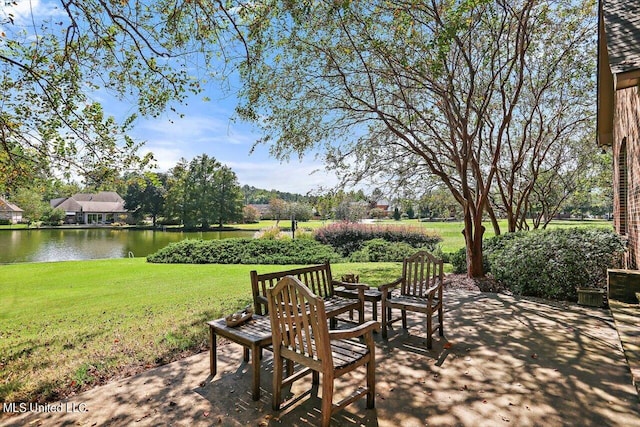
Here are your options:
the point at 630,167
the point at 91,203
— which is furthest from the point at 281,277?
the point at 91,203

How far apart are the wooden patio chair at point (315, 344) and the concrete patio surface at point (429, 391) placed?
23 cm

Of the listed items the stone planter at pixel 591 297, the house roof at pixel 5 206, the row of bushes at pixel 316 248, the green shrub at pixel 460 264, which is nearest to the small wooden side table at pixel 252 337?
the stone planter at pixel 591 297

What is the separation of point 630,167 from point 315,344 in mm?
6863

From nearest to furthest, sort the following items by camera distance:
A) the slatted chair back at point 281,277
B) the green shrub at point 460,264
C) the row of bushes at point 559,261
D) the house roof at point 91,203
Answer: the slatted chair back at point 281,277 → the row of bushes at point 559,261 → the green shrub at point 460,264 → the house roof at point 91,203

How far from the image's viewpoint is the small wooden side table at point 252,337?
2.90 meters

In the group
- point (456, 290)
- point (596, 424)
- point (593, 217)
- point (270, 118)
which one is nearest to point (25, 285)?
point (270, 118)

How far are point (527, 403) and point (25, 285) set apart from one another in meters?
11.6

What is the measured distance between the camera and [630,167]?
5992 mm

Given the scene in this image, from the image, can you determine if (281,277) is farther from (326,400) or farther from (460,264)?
(460,264)

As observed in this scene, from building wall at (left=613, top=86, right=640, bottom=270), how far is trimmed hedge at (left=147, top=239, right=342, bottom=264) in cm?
907

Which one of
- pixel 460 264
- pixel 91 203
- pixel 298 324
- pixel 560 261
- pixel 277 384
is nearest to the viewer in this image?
pixel 298 324

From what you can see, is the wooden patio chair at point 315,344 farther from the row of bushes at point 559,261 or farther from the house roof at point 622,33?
the row of bushes at point 559,261

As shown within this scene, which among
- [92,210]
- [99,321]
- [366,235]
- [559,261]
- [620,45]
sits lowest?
[99,321]

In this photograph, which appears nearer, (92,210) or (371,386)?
(371,386)
